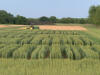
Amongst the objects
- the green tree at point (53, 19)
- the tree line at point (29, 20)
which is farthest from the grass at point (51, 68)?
the green tree at point (53, 19)

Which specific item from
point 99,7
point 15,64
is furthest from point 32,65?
point 99,7

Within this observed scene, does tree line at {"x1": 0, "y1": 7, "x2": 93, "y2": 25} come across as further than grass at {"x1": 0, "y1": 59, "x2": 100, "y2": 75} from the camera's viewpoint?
Yes

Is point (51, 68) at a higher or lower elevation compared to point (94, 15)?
lower

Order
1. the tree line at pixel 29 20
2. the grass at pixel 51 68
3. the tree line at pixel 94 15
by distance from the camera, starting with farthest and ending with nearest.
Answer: the tree line at pixel 29 20 → the tree line at pixel 94 15 → the grass at pixel 51 68

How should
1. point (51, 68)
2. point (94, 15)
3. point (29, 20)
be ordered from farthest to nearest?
point (29, 20) < point (94, 15) < point (51, 68)

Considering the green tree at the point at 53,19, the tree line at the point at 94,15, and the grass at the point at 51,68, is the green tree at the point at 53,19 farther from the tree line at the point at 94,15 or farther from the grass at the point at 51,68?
the grass at the point at 51,68

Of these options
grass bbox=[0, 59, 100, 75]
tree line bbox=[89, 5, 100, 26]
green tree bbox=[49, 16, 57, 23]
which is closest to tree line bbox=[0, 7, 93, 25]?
green tree bbox=[49, 16, 57, 23]

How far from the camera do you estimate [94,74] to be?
4078 mm

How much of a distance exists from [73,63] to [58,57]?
41.5 inches

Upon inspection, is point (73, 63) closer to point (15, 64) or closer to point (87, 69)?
point (87, 69)

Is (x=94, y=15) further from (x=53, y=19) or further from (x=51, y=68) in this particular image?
(x=51, y=68)

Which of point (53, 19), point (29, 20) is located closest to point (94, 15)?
point (53, 19)

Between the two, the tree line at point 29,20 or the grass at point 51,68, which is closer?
the grass at point 51,68

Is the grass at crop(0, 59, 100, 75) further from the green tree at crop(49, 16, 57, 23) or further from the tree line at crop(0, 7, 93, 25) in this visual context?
the green tree at crop(49, 16, 57, 23)
